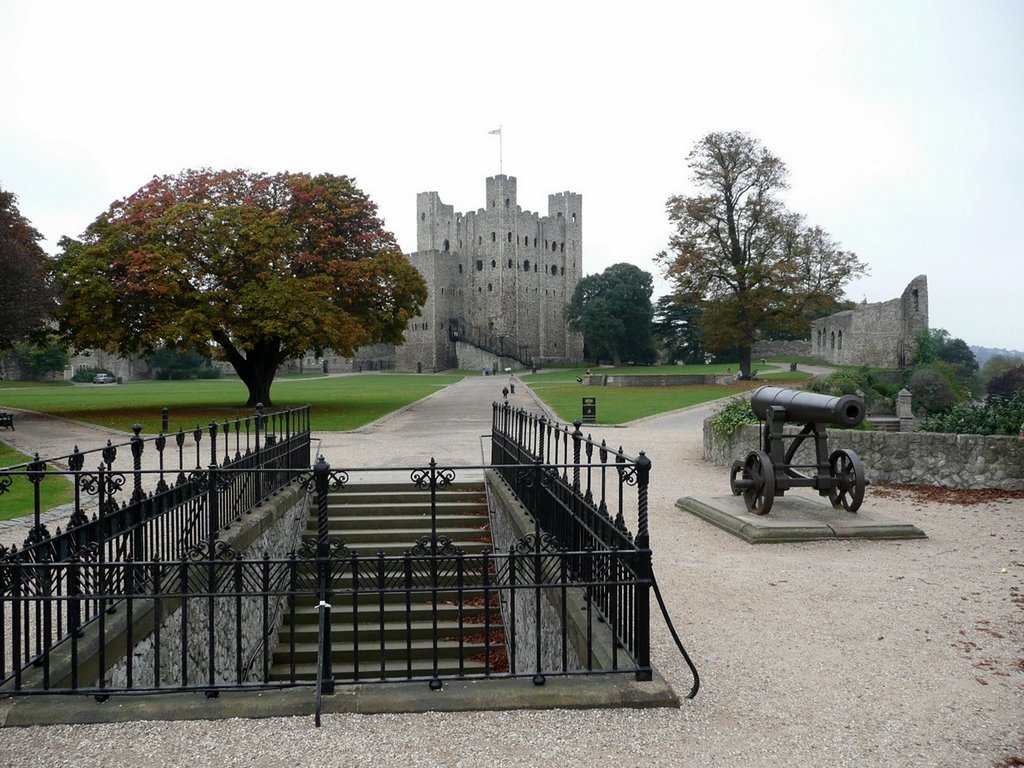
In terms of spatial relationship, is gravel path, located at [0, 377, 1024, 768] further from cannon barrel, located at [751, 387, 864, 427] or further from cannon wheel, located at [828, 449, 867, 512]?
cannon barrel, located at [751, 387, 864, 427]

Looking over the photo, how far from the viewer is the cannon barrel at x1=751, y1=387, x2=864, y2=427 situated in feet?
26.8

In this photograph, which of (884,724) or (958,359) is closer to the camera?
(884,724)

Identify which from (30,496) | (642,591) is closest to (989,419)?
(642,591)

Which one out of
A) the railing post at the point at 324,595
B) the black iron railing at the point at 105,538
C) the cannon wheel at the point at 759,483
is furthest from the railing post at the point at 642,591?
the cannon wheel at the point at 759,483

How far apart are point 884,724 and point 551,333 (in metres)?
83.7

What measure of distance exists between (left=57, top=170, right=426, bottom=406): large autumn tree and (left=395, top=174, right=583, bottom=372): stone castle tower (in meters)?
50.7

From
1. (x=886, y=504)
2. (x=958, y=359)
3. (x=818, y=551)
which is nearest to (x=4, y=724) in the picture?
(x=818, y=551)

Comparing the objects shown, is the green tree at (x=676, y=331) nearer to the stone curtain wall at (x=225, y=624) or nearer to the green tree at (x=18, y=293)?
the green tree at (x=18, y=293)

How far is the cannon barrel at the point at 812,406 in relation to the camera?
8.16 metres

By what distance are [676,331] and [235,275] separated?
53733 mm

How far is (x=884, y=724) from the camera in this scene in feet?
12.2

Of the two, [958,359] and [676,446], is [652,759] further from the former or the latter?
[958,359]

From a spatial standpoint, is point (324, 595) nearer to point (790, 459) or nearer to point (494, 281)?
point (790, 459)

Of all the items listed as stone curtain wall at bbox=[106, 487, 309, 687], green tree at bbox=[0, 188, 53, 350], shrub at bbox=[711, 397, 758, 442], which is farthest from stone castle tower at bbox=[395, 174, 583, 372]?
stone curtain wall at bbox=[106, 487, 309, 687]
